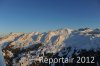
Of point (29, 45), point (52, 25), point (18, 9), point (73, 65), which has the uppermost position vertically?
point (18, 9)

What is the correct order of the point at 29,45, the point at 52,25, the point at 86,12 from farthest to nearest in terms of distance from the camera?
the point at 29,45 < the point at 52,25 < the point at 86,12

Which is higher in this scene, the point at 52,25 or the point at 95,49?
the point at 52,25

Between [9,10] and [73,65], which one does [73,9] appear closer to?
[73,65]

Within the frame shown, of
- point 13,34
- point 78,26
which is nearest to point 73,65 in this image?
point 78,26

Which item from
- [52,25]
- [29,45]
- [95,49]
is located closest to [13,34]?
[29,45]

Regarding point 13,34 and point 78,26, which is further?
point 13,34

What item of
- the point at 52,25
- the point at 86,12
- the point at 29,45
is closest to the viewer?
the point at 86,12
